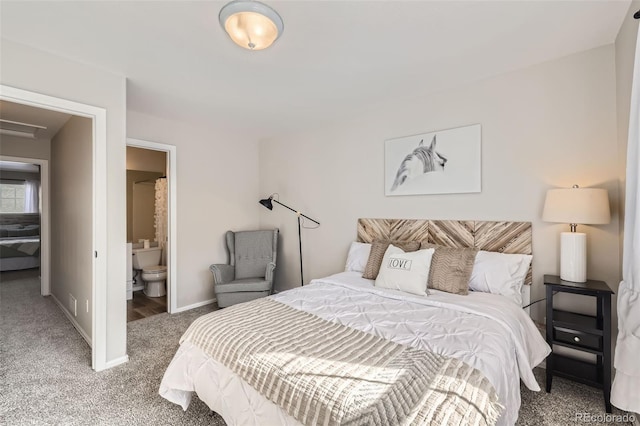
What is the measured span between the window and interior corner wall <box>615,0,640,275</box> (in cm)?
959

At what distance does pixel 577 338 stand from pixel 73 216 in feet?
15.6

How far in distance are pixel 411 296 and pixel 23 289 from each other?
6180mm

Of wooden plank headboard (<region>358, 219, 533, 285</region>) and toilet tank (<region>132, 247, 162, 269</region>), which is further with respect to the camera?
toilet tank (<region>132, 247, 162, 269</region>)

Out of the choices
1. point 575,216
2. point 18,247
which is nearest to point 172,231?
point 575,216

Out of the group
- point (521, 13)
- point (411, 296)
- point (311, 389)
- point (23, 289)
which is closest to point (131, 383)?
point (311, 389)

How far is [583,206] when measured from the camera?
1.91 meters

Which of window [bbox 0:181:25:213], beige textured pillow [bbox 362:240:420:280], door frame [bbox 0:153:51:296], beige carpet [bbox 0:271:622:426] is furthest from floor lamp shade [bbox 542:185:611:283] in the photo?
window [bbox 0:181:25:213]

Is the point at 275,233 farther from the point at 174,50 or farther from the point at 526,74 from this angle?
the point at 526,74

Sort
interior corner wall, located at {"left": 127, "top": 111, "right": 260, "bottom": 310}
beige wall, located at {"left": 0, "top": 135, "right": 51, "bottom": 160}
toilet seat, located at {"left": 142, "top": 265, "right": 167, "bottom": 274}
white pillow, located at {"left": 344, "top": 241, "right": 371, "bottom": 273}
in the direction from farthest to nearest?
1. toilet seat, located at {"left": 142, "top": 265, "right": 167, "bottom": 274}
2. beige wall, located at {"left": 0, "top": 135, "right": 51, "bottom": 160}
3. interior corner wall, located at {"left": 127, "top": 111, "right": 260, "bottom": 310}
4. white pillow, located at {"left": 344, "top": 241, "right": 371, "bottom": 273}

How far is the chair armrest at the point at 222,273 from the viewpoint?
3.67m

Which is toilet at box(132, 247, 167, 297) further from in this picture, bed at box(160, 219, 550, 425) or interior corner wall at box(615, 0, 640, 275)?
interior corner wall at box(615, 0, 640, 275)

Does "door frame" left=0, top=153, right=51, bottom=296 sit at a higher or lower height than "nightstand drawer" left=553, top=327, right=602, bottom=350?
higher

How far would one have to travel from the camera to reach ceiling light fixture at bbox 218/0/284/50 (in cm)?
157

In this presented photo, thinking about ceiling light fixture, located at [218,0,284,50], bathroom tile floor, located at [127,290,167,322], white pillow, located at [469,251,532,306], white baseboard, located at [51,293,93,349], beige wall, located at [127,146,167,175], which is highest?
ceiling light fixture, located at [218,0,284,50]
